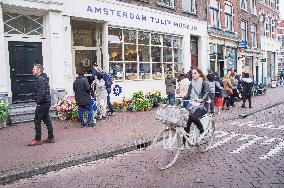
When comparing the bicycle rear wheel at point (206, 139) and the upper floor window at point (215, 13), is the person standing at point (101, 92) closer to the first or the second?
the bicycle rear wheel at point (206, 139)

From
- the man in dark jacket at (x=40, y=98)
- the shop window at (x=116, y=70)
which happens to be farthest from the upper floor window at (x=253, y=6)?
the man in dark jacket at (x=40, y=98)

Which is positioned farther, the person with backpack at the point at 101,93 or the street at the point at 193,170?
the person with backpack at the point at 101,93

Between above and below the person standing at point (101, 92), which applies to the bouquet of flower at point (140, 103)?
below

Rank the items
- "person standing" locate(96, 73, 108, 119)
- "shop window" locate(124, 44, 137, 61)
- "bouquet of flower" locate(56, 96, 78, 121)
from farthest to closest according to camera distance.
A: "shop window" locate(124, 44, 137, 61) < "person standing" locate(96, 73, 108, 119) < "bouquet of flower" locate(56, 96, 78, 121)

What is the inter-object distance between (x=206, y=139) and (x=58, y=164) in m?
3.30

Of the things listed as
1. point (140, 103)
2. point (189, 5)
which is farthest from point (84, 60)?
point (189, 5)

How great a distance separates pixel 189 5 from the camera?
19.8 metres

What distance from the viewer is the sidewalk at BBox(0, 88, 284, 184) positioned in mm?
5887

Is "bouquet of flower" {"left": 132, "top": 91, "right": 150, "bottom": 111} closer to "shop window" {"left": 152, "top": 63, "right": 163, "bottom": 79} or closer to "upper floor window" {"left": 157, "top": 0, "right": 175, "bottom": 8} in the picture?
"shop window" {"left": 152, "top": 63, "right": 163, "bottom": 79}

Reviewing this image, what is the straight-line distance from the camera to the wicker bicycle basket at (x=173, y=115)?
567 centimetres

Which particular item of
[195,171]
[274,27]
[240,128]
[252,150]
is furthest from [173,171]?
[274,27]

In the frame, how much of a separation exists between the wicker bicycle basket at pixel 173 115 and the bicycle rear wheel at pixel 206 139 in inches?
44.8

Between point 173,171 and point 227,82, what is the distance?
994cm

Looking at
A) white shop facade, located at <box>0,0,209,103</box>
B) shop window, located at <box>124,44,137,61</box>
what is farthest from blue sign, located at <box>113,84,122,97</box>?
shop window, located at <box>124,44,137,61</box>
